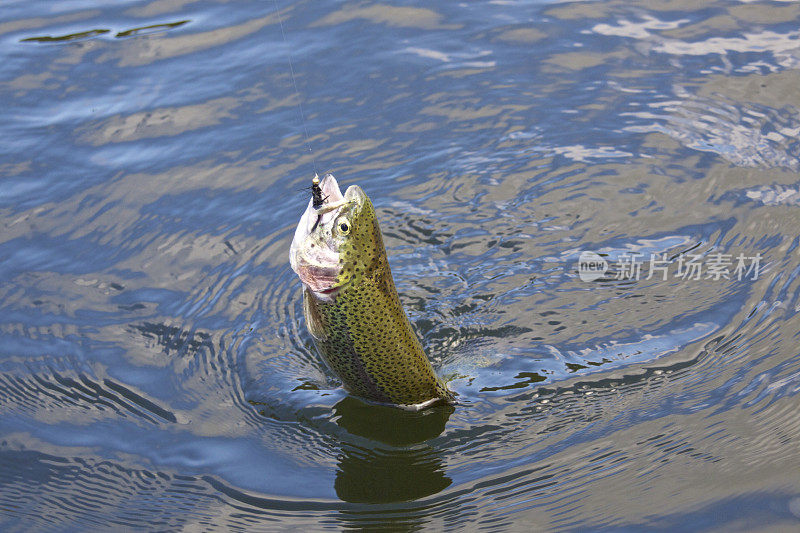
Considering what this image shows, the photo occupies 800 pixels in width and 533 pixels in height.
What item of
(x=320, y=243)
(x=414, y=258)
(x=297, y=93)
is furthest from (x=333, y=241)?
(x=297, y=93)

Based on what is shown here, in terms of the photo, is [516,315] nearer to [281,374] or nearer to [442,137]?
[281,374]

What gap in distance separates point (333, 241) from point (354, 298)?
0.36m

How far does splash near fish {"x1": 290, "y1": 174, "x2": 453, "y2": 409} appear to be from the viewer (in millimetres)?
4953

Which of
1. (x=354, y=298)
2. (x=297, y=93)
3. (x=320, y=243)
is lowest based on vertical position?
(x=354, y=298)

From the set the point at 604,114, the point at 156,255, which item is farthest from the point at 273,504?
the point at 604,114

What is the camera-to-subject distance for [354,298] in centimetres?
505

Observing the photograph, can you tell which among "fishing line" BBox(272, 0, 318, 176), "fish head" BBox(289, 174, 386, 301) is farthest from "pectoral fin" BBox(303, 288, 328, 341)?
"fishing line" BBox(272, 0, 318, 176)

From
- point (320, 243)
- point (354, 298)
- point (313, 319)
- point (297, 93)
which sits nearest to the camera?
point (320, 243)

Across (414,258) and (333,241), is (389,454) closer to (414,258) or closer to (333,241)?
(333,241)

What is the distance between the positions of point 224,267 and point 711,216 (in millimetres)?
3902

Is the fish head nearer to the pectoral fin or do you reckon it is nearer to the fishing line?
the pectoral fin

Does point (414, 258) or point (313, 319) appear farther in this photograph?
point (414, 258)

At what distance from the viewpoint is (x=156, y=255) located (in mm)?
6898

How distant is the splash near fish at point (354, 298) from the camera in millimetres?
4953
